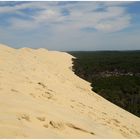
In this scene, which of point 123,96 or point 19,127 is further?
point 123,96

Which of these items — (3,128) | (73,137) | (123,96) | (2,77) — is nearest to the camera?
(3,128)

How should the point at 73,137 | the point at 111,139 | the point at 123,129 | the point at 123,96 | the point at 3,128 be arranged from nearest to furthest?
the point at 3,128, the point at 73,137, the point at 111,139, the point at 123,129, the point at 123,96

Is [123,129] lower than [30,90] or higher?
lower

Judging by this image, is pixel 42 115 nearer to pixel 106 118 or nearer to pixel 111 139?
pixel 111 139

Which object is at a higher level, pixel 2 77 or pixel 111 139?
pixel 2 77

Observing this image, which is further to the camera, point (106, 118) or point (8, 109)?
point (106, 118)

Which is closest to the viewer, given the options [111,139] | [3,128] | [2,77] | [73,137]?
[3,128]

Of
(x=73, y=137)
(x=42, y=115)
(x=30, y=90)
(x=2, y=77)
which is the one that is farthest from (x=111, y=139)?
(x=2, y=77)

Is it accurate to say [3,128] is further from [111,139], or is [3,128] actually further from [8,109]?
[111,139]

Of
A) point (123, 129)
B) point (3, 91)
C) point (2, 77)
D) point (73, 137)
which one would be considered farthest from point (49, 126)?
point (2, 77)

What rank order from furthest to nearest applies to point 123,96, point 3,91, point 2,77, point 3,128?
point 123,96
point 2,77
point 3,91
point 3,128
